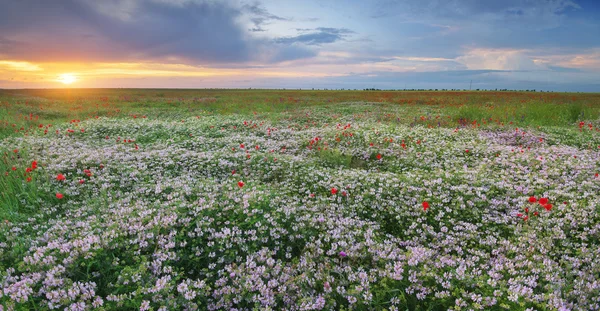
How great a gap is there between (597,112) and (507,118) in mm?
8795

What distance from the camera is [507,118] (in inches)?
808

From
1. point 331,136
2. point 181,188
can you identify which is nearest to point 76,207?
point 181,188

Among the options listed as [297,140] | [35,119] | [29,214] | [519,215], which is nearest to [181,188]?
[29,214]

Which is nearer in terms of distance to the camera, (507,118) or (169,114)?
(507,118)

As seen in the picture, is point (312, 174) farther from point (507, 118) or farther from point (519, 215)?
point (507, 118)

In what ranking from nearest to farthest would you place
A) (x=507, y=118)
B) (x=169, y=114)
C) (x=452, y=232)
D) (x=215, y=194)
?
1. (x=452, y=232)
2. (x=215, y=194)
3. (x=507, y=118)
4. (x=169, y=114)

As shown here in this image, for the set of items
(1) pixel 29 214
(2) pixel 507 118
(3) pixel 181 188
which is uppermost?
(2) pixel 507 118

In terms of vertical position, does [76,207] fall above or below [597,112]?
below

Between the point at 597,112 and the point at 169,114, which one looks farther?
the point at 169,114

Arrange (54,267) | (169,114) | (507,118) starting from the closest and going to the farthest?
(54,267)
(507,118)
(169,114)

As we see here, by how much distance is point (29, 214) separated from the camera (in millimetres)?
6668

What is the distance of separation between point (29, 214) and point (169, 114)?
24.1 meters

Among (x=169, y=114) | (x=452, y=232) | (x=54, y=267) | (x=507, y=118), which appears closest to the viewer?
(x=54, y=267)

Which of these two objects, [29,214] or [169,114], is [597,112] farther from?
[169,114]
